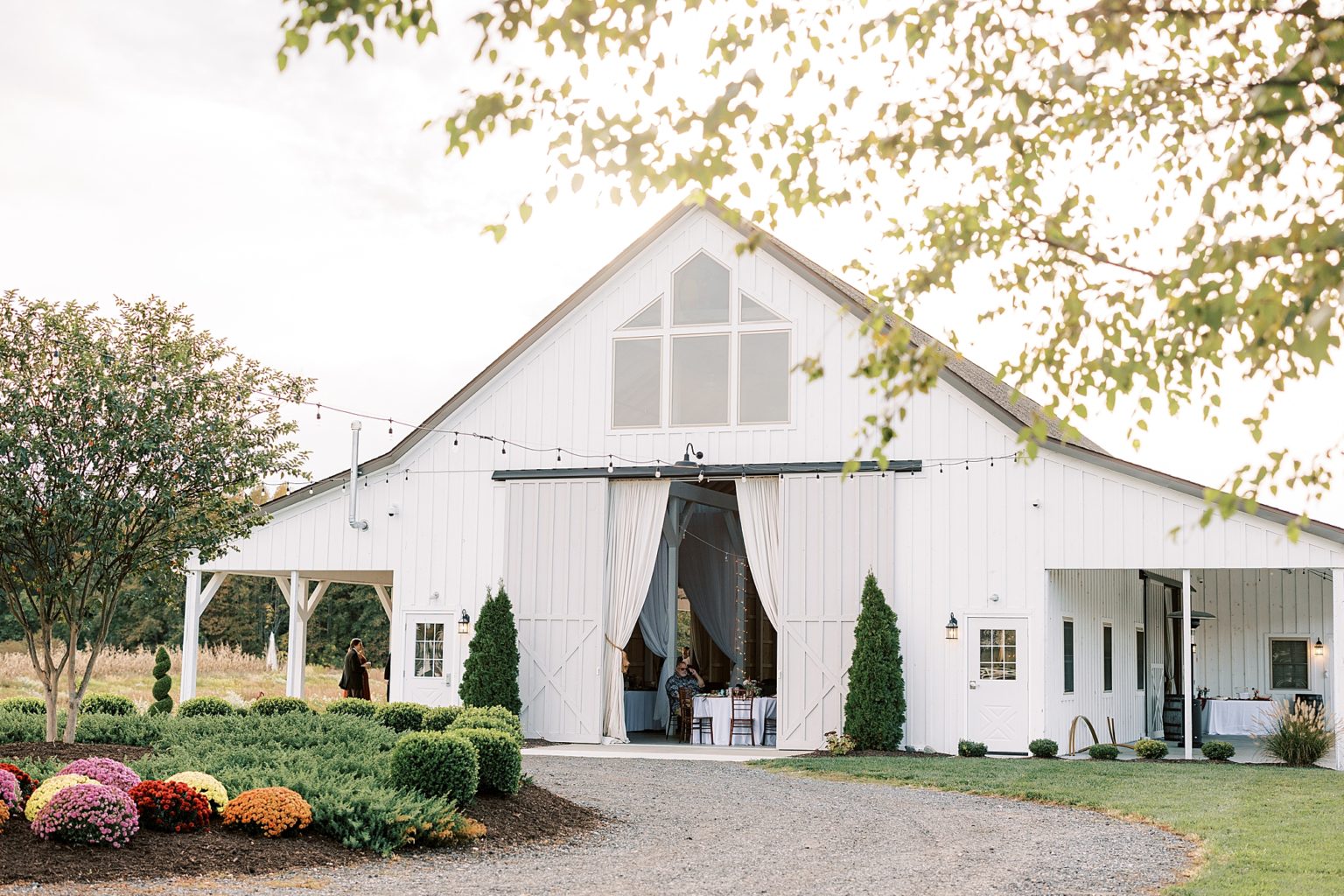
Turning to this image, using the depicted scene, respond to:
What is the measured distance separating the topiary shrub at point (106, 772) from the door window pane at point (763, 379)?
34.8ft

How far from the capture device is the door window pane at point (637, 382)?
60.9 ft

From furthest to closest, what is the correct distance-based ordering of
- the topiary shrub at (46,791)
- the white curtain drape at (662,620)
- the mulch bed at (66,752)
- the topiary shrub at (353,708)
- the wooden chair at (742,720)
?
the white curtain drape at (662,620) < the wooden chair at (742,720) < the topiary shrub at (353,708) < the mulch bed at (66,752) < the topiary shrub at (46,791)

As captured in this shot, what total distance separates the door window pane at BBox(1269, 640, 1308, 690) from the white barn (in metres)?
3.39

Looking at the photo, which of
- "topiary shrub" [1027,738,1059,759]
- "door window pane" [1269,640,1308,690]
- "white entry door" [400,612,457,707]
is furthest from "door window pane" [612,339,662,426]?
"door window pane" [1269,640,1308,690]

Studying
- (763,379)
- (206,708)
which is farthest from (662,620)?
(206,708)

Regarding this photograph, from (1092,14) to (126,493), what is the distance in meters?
9.21

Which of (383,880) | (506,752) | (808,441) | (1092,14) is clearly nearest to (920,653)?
(808,441)

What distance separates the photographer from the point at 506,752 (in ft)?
32.7

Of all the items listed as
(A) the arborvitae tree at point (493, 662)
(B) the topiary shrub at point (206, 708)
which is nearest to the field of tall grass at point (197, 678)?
(A) the arborvitae tree at point (493, 662)

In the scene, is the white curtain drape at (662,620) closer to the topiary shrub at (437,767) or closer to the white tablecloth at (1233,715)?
the white tablecloth at (1233,715)

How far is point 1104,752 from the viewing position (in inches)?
650

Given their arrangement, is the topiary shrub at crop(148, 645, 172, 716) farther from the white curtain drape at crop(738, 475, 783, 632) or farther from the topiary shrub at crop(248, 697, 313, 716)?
the white curtain drape at crop(738, 475, 783, 632)

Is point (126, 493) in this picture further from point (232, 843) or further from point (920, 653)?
point (920, 653)

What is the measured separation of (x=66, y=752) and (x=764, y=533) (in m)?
9.42
